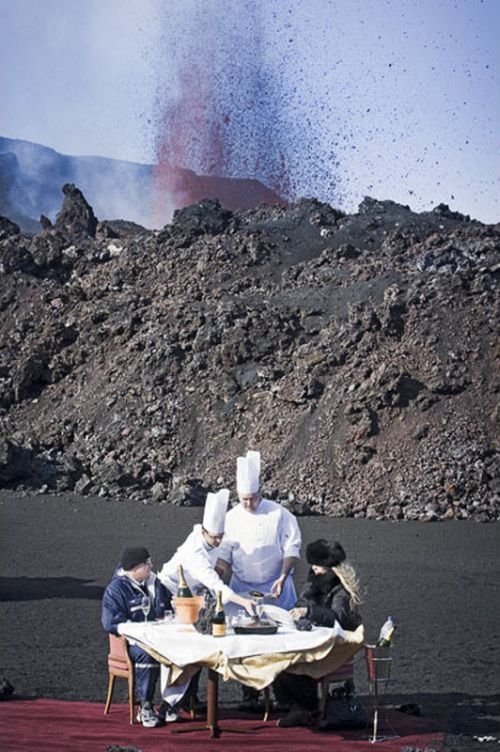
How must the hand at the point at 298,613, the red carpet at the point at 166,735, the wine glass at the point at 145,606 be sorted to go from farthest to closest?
the wine glass at the point at 145,606, the hand at the point at 298,613, the red carpet at the point at 166,735

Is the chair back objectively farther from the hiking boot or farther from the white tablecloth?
the hiking boot

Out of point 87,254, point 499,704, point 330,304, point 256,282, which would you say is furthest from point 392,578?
point 87,254

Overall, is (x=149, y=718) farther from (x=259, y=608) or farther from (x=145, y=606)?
(x=259, y=608)

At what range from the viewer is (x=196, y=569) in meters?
10.8

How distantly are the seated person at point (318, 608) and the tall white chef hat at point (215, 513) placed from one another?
2.35 feet

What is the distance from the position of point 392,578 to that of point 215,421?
17.2 meters

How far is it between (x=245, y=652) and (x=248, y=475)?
6.85 ft

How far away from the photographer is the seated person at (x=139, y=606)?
33.6ft

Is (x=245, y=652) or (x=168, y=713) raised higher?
(x=245, y=652)

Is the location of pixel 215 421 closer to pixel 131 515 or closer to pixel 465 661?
pixel 131 515

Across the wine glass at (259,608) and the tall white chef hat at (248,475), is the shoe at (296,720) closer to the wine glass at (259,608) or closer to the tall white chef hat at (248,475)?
the wine glass at (259,608)

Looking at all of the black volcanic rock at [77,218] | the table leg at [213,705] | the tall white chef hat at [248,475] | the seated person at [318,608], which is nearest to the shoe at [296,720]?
the seated person at [318,608]

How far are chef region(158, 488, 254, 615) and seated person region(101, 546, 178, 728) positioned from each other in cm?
22

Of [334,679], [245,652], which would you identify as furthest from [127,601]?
[334,679]
